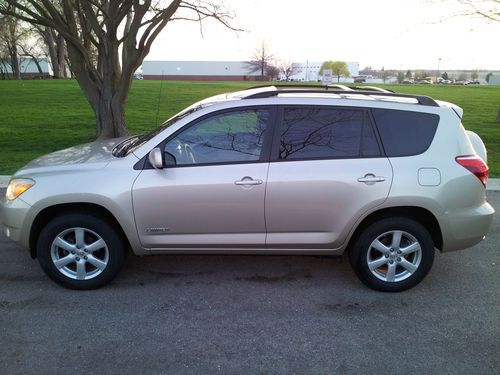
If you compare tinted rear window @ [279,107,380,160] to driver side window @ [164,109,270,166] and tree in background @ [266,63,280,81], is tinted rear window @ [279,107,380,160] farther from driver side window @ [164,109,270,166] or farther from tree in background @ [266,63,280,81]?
tree in background @ [266,63,280,81]

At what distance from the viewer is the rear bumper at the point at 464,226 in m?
3.71

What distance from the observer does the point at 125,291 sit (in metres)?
3.83

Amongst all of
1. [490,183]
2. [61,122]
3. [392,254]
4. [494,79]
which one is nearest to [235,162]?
[392,254]

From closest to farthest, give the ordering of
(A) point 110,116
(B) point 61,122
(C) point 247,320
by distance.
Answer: (C) point 247,320 < (A) point 110,116 < (B) point 61,122

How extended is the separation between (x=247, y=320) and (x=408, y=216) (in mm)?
1696

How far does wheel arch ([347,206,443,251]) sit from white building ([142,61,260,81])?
275 ft

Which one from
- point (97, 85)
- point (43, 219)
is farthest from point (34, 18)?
point (43, 219)

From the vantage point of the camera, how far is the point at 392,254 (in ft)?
12.5

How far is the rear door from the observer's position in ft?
11.8

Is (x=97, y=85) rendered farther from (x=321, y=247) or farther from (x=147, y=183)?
(x=321, y=247)

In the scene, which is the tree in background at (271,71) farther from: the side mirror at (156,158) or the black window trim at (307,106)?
the side mirror at (156,158)

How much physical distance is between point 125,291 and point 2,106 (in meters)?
20.7

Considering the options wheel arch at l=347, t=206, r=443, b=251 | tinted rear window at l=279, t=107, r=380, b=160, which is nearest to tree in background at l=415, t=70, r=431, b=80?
wheel arch at l=347, t=206, r=443, b=251

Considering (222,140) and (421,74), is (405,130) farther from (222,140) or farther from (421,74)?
(421,74)
